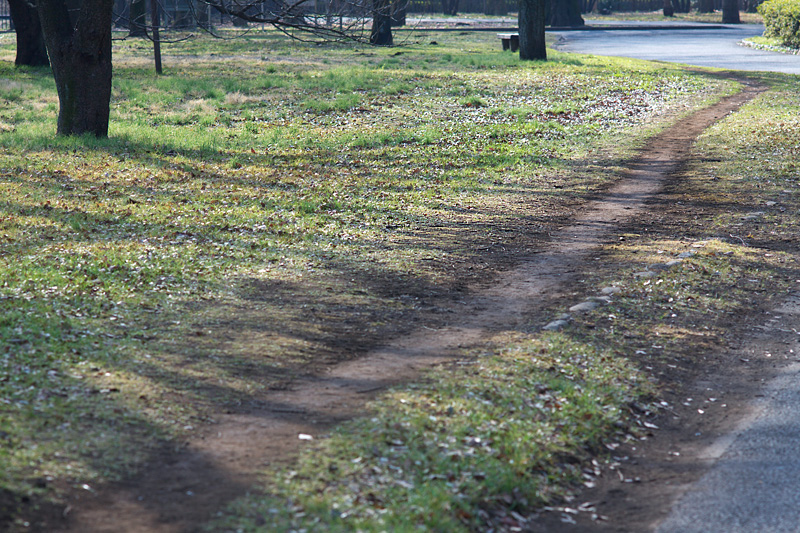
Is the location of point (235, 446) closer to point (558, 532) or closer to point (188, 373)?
point (188, 373)

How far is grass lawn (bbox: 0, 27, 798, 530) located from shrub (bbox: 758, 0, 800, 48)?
57.7ft

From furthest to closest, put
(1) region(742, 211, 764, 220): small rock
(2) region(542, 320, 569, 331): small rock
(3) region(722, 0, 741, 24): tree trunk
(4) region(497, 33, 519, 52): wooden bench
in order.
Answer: (3) region(722, 0, 741, 24): tree trunk
(4) region(497, 33, 519, 52): wooden bench
(1) region(742, 211, 764, 220): small rock
(2) region(542, 320, 569, 331): small rock

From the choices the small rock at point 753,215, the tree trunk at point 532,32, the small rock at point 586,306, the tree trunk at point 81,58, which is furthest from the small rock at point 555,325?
the tree trunk at point 532,32

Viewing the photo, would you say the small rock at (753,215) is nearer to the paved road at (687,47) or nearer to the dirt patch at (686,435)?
the dirt patch at (686,435)

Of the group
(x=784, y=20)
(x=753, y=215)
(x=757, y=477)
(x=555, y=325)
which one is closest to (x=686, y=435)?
(x=757, y=477)

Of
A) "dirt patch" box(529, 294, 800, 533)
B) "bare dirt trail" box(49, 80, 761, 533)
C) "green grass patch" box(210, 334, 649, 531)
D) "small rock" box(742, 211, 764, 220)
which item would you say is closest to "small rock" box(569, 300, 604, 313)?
"bare dirt trail" box(49, 80, 761, 533)

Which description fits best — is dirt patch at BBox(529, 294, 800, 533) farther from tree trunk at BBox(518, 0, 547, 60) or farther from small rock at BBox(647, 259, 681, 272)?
tree trunk at BBox(518, 0, 547, 60)

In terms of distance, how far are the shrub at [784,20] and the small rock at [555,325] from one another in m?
32.8

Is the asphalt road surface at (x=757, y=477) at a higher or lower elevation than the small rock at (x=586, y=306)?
lower

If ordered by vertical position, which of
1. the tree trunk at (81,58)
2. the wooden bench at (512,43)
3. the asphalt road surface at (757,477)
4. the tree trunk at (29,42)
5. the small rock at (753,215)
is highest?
the wooden bench at (512,43)

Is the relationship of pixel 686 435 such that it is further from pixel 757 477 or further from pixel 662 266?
pixel 662 266

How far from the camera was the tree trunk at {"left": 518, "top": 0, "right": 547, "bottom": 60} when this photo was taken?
93.8 ft

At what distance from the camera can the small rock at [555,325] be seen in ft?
20.5

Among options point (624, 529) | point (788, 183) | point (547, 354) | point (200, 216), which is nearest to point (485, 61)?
point (788, 183)
